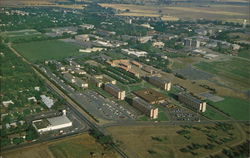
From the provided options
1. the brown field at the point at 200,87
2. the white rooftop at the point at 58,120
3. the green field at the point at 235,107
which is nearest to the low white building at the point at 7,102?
the white rooftop at the point at 58,120

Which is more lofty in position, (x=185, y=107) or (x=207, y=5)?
(x=207, y=5)

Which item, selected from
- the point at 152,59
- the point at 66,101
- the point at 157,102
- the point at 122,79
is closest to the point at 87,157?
the point at 66,101

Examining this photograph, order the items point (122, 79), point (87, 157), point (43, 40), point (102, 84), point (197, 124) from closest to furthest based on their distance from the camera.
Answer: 1. point (87, 157)
2. point (197, 124)
3. point (102, 84)
4. point (122, 79)
5. point (43, 40)

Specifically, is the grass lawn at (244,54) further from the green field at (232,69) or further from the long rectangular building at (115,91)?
the long rectangular building at (115,91)

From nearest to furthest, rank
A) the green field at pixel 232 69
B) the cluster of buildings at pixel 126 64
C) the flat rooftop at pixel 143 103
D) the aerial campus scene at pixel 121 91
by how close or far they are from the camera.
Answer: the aerial campus scene at pixel 121 91, the flat rooftop at pixel 143 103, the green field at pixel 232 69, the cluster of buildings at pixel 126 64

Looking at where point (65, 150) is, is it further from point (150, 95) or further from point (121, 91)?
point (150, 95)

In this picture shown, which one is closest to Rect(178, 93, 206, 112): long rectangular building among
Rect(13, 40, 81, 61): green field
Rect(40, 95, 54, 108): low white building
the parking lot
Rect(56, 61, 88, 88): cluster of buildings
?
the parking lot

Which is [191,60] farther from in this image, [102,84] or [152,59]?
[102,84]
